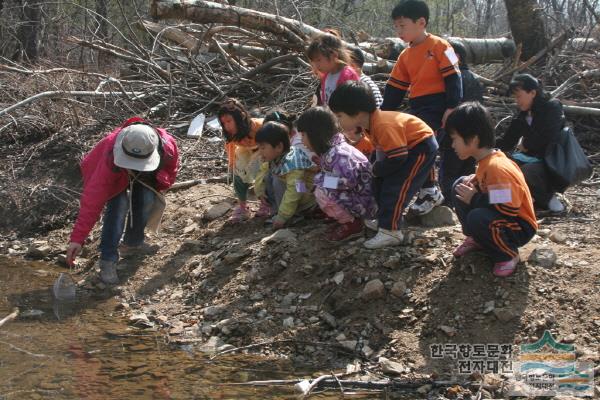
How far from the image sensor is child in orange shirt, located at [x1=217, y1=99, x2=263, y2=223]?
511 centimetres

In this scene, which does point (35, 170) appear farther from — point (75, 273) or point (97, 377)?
point (97, 377)

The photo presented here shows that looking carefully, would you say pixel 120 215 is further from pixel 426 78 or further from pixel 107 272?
pixel 426 78

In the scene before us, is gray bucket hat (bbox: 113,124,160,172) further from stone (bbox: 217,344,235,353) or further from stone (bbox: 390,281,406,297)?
stone (bbox: 390,281,406,297)

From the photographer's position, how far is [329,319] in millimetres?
3982

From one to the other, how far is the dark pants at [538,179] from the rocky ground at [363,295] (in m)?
0.23

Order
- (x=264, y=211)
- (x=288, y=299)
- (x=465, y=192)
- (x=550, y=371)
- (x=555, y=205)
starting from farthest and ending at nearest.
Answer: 1. (x=264, y=211)
2. (x=555, y=205)
3. (x=288, y=299)
4. (x=465, y=192)
5. (x=550, y=371)

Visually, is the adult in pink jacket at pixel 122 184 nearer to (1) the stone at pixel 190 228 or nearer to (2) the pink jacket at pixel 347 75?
(1) the stone at pixel 190 228

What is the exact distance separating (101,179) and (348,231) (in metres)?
1.61

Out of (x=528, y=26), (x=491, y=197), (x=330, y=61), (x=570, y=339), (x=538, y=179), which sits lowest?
(x=570, y=339)

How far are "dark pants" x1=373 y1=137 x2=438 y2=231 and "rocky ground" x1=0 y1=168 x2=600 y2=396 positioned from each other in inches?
7.4

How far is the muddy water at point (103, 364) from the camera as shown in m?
3.36

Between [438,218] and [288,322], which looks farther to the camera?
[438,218]

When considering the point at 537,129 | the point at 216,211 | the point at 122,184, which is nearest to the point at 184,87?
the point at 216,211

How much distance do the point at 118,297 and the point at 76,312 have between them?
341 millimetres
